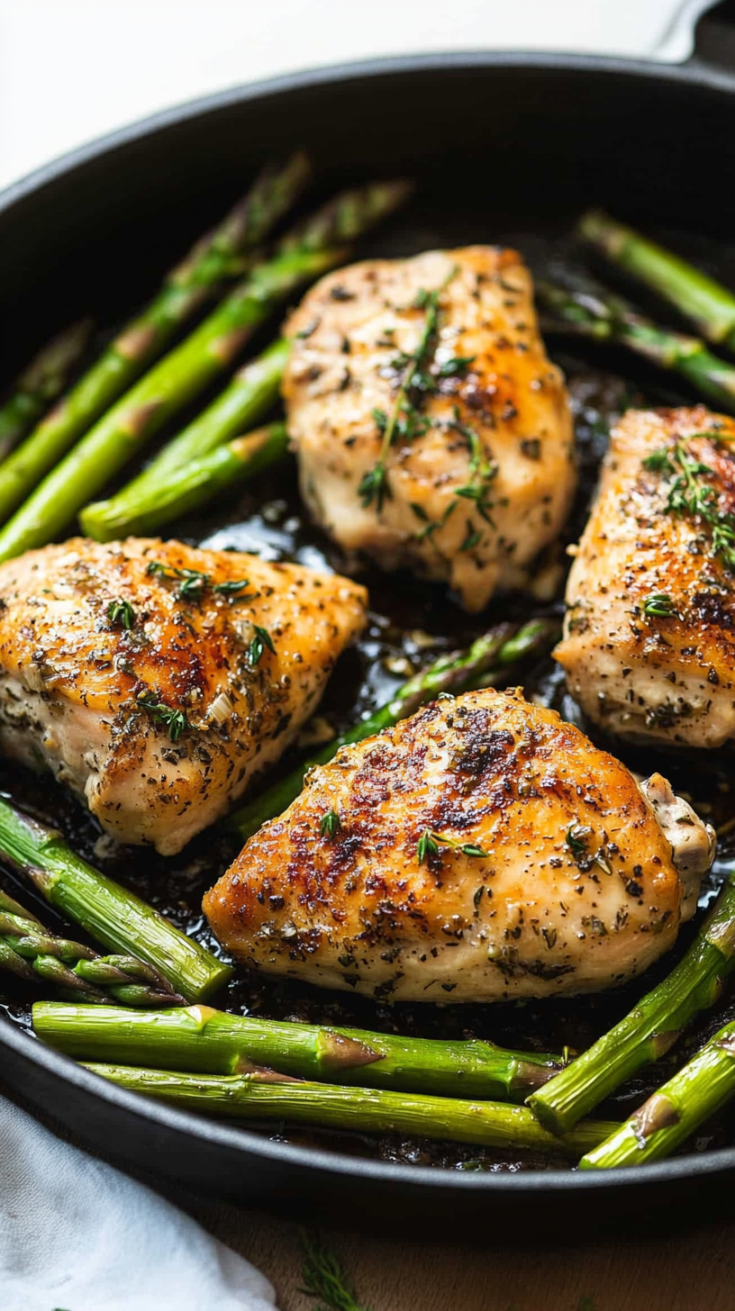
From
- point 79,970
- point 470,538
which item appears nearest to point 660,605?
point 470,538

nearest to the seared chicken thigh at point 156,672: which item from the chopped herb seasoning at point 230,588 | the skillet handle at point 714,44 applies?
the chopped herb seasoning at point 230,588

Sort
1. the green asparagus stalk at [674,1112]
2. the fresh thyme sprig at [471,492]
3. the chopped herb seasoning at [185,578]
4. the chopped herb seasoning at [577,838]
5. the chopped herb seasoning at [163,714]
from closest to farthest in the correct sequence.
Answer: the green asparagus stalk at [674,1112]
the chopped herb seasoning at [577,838]
the chopped herb seasoning at [163,714]
the chopped herb seasoning at [185,578]
the fresh thyme sprig at [471,492]

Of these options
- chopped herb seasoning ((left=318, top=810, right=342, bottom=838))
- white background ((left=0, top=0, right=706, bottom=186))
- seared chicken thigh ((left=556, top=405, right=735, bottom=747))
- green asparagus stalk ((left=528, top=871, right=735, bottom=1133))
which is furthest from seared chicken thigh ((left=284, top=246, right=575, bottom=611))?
white background ((left=0, top=0, right=706, bottom=186))

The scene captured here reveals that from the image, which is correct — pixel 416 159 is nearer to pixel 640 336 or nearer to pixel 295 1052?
pixel 640 336

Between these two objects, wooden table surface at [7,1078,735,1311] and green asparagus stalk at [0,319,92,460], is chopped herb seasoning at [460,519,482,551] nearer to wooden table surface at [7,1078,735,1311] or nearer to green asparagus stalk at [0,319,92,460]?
green asparagus stalk at [0,319,92,460]

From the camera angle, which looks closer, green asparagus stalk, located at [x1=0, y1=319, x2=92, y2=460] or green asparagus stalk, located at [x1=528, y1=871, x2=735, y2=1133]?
green asparagus stalk, located at [x1=528, y1=871, x2=735, y2=1133]

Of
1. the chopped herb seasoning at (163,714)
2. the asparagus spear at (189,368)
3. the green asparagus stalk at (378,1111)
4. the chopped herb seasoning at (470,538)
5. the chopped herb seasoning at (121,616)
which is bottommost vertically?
the green asparagus stalk at (378,1111)

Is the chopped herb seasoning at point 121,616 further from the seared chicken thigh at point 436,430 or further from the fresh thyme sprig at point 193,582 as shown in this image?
the seared chicken thigh at point 436,430
